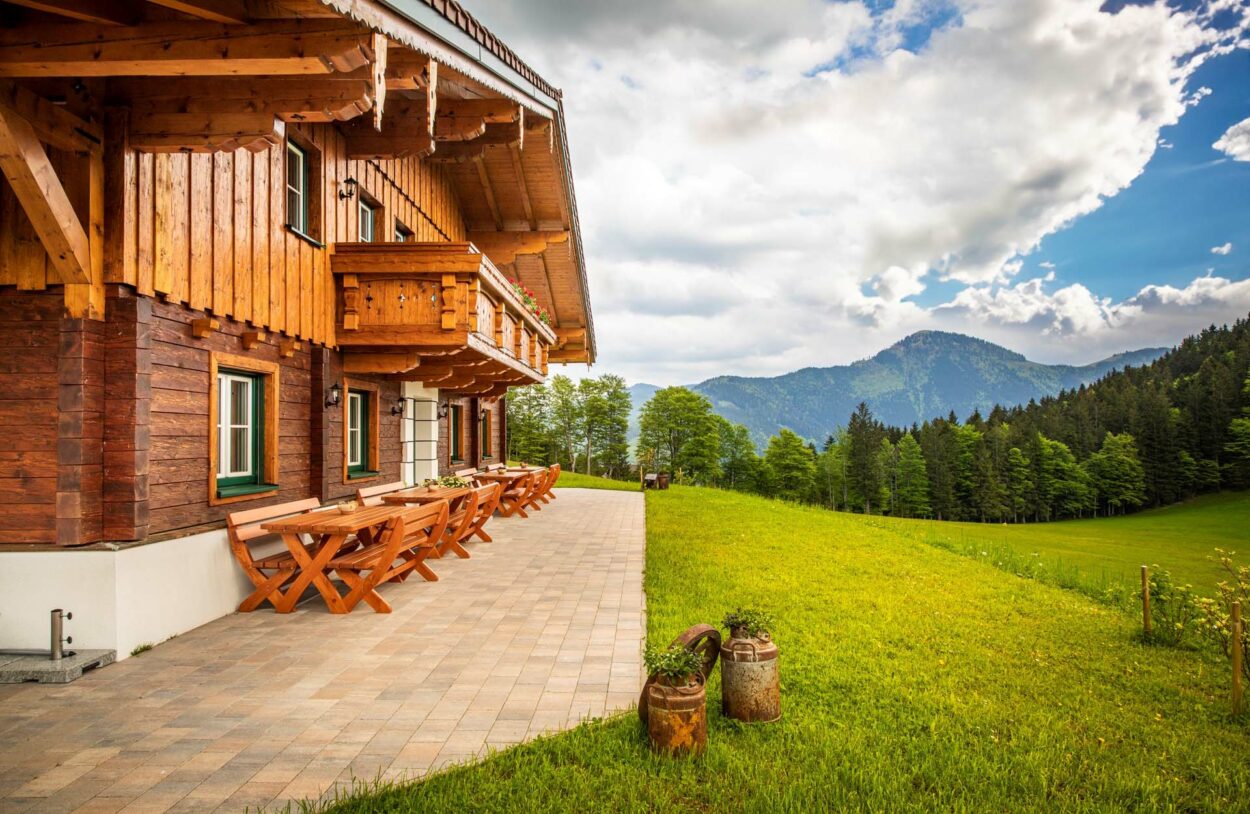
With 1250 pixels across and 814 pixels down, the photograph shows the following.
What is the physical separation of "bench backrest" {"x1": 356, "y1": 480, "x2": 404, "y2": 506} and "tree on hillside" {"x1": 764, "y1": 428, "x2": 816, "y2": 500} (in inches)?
2762

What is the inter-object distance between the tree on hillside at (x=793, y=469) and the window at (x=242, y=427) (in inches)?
2869

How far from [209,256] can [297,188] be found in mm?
2361

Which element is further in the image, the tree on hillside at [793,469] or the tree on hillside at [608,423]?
the tree on hillside at [793,469]

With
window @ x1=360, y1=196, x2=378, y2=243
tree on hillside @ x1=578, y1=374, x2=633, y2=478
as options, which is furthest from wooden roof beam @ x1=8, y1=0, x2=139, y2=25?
tree on hillside @ x1=578, y1=374, x2=633, y2=478

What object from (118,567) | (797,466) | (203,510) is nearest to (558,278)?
(203,510)

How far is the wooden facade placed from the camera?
382cm

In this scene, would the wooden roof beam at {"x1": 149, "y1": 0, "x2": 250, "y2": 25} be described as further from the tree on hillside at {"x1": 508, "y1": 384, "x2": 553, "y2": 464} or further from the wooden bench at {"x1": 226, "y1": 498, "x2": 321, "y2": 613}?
the tree on hillside at {"x1": 508, "y1": 384, "x2": 553, "y2": 464}

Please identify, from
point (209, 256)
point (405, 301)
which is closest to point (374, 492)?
point (405, 301)

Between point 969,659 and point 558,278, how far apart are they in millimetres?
14211

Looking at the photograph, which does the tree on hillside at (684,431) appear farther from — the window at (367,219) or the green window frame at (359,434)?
the window at (367,219)

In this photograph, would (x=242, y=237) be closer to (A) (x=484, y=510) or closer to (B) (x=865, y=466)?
(A) (x=484, y=510)

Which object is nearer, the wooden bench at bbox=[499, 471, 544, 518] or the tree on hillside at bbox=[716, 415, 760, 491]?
the wooden bench at bbox=[499, 471, 544, 518]

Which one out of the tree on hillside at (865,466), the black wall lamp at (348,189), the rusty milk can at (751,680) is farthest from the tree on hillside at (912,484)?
the rusty milk can at (751,680)

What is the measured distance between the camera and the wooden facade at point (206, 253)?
3.82 metres
